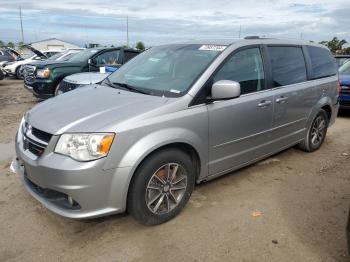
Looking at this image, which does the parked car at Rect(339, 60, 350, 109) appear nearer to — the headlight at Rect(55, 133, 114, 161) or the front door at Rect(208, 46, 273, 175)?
the front door at Rect(208, 46, 273, 175)

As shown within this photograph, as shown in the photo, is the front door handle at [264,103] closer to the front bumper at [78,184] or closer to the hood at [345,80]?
the front bumper at [78,184]

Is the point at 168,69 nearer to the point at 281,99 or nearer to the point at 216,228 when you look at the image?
the point at 281,99

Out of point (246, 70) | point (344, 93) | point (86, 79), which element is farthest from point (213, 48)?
point (344, 93)

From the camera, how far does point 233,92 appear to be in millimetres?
3461

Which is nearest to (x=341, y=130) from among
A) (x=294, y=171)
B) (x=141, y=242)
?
(x=294, y=171)

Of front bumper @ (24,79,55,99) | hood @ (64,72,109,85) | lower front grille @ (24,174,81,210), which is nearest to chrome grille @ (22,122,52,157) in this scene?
lower front grille @ (24,174,81,210)

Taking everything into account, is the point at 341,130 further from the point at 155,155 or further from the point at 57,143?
the point at 57,143

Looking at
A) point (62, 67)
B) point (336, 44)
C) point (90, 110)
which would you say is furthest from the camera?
point (336, 44)

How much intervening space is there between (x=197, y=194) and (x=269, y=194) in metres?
0.84

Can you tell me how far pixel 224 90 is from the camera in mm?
3451

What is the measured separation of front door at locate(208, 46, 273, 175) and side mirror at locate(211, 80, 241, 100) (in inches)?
6.0

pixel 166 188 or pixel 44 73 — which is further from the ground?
pixel 44 73

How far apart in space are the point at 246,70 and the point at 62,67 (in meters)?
6.74

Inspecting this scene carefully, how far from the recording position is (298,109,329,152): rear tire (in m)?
5.50
